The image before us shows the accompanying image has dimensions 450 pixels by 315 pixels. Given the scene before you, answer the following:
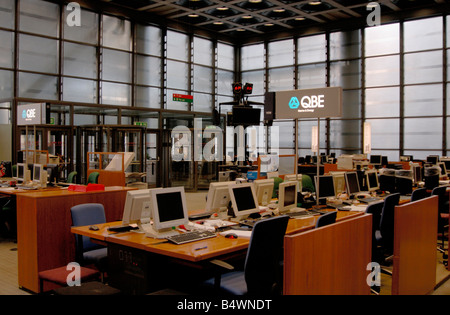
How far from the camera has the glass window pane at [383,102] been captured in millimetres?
14227

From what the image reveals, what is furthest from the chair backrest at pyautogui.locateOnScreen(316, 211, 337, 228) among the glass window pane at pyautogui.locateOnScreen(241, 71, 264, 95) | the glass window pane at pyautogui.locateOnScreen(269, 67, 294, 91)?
the glass window pane at pyautogui.locateOnScreen(241, 71, 264, 95)

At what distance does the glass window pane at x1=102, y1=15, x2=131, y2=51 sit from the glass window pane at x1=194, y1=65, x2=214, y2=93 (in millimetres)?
2959

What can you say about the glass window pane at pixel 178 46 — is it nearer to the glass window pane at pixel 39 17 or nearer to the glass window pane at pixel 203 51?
the glass window pane at pixel 203 51

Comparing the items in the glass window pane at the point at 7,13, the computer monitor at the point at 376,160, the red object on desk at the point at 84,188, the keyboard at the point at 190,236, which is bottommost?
the keyboard at the point at 190,236

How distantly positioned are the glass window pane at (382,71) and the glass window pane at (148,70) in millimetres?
7199

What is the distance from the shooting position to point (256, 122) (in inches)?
411

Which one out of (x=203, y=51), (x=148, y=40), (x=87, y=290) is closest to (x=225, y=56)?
(x=203, y=51)

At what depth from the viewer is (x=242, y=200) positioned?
481 centimetres

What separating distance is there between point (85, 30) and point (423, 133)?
36.0ft

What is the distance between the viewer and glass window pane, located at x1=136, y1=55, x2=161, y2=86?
14.3m

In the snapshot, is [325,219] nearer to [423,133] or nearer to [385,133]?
[423,133]

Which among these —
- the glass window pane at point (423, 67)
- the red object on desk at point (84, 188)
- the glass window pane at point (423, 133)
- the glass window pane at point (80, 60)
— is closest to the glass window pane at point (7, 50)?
the glass window pane at point (80, 60)

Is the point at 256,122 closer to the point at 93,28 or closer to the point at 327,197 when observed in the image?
the point at 327,197

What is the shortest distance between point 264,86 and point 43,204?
1331 cm
